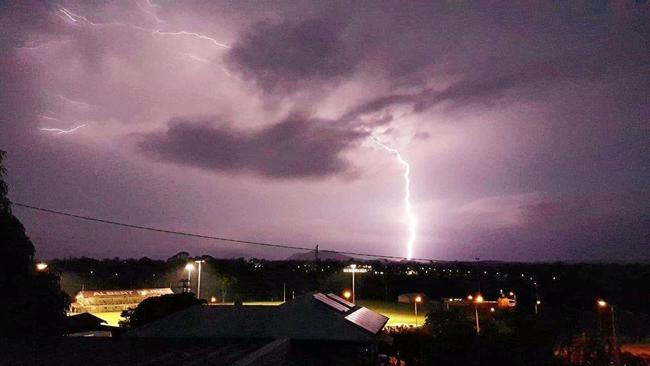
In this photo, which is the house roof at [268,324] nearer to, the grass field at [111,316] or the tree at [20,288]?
the tree at [20,288]

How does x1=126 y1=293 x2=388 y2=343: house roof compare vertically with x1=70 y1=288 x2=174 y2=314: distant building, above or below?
above

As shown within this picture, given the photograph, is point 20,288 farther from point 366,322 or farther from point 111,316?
point 111,316

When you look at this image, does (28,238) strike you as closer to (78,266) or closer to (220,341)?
(220,341)

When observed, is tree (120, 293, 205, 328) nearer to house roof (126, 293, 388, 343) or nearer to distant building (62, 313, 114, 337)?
distant building (62, 313, 114, 337)

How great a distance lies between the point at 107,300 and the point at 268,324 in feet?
126

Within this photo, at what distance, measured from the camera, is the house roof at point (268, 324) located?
47.9 ft

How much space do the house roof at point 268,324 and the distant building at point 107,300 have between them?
30.3 m

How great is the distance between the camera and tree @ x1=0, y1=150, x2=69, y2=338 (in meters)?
10.5

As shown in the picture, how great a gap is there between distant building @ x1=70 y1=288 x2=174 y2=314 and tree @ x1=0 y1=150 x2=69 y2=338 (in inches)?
1417

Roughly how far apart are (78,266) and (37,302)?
92416 millimetres

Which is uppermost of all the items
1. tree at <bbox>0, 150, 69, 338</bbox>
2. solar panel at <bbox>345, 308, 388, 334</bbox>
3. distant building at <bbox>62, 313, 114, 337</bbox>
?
tree at <bbox>0, 150, 69, 338</bbox>

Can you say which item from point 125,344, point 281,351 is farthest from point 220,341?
point 281,351

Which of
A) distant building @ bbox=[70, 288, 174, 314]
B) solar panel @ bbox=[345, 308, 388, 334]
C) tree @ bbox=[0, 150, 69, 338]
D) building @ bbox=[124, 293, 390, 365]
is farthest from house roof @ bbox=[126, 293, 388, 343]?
distant building @ bbox=[70, 288, 174, 314]

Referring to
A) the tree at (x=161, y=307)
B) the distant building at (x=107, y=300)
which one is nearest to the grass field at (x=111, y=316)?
the distant building at (x=107, y=300)
